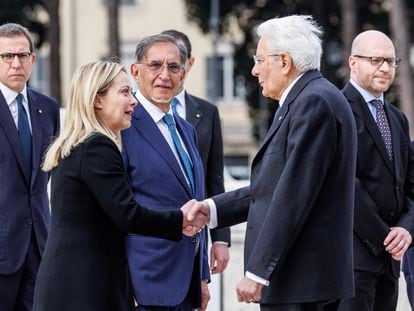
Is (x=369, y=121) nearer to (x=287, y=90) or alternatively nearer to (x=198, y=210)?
(x=287, y=90)

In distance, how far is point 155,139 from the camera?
6.78 m

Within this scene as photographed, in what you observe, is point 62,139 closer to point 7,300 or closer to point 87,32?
point 7,300

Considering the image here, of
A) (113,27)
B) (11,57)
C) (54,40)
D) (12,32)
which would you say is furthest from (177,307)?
(54,40)

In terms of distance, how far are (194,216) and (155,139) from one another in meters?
0.51

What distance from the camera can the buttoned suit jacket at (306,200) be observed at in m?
6.08

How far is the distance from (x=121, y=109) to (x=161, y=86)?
76 cm

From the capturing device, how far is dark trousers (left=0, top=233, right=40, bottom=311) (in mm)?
7566

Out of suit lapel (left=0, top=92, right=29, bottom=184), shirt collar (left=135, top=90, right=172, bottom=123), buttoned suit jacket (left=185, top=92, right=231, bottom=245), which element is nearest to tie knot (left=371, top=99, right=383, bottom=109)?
buttoned suit jacket (left=185, top=92, right=231, bottom=245)

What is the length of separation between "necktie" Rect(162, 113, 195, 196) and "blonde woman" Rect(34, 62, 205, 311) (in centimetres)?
78

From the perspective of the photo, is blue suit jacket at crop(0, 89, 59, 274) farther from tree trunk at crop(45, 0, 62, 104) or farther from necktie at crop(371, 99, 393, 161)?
tree trunk at crop(45, 0, 62, 104)

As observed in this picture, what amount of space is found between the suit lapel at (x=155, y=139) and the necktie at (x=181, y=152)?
111 millimetres

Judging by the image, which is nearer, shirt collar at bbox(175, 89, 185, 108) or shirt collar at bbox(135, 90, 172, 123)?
shirt collar at bbox(135, 90, 172, 123)

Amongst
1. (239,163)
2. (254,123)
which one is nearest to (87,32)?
(239,163)

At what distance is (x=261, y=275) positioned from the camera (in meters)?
6.08
